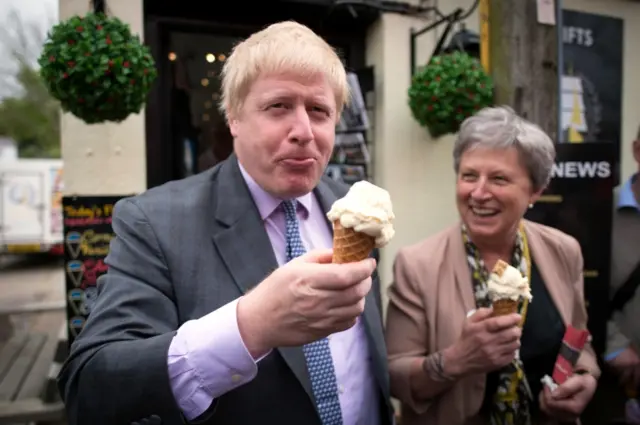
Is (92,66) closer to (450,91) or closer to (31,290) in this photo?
(450,91)

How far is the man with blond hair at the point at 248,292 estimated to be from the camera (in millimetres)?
1059

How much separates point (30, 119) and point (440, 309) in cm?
2420

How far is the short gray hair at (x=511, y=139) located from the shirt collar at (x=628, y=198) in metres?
1.31

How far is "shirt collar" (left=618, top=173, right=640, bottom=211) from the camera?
2938mm

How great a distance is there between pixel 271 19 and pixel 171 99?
1.25 meters

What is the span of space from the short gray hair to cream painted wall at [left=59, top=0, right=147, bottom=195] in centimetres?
292

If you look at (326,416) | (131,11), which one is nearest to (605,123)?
Answer: (131,11)

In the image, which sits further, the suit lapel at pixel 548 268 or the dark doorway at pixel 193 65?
the dark doorway at pixel 193 65

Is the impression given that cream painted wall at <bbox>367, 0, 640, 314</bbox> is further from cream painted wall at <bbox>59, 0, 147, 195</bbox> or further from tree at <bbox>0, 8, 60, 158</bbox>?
tree at <bbox>0, 8, 60, 158</bbox>

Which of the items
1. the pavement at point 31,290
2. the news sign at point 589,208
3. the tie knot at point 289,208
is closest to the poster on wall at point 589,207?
the news sign at point 589,208

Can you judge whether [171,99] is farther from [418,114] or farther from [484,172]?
[484,172]

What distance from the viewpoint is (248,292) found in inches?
49.8

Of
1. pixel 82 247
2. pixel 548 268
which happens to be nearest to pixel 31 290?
pixel 82 247

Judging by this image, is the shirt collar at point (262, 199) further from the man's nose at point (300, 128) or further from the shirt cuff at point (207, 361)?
the shirt cuff at point (207, 361)
